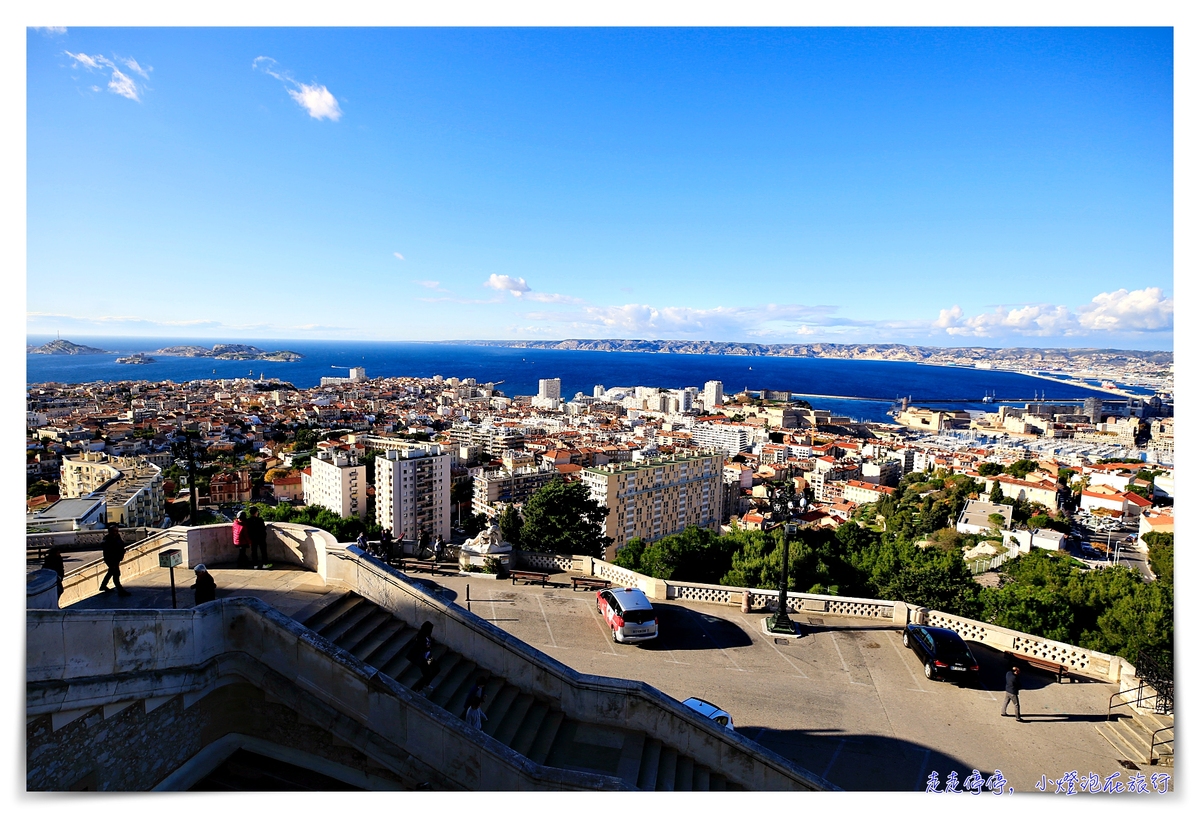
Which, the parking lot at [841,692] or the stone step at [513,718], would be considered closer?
the stone step at [513,718]

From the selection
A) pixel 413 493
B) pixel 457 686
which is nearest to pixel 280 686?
pixel 457 686

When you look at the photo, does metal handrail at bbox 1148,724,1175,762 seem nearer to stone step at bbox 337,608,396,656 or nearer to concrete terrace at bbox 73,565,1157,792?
concrete terrace at bbox 73,565,1157,792

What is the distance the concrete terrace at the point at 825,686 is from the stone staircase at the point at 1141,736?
0.10 metres

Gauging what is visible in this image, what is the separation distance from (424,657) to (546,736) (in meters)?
0.99

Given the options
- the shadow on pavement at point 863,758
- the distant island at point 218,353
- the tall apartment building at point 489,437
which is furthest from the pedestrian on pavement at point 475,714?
the distant island at point 218,353

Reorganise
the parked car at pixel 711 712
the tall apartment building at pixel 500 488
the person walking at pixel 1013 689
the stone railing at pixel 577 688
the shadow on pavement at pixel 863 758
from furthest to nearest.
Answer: the tall apartment building at pixel 500 488 < the person walking at pixel 1013 689 < the parked car at pixel 711 712 < the shadow on pavement at pixel 863 758 < the stone railing at pixel 577 688

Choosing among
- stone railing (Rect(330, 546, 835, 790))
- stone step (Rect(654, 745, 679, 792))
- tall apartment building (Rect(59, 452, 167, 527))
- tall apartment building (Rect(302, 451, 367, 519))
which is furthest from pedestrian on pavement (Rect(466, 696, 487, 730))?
tall apartment building (Rect(302, 451, 367, 519))

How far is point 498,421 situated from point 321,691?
6853 cm

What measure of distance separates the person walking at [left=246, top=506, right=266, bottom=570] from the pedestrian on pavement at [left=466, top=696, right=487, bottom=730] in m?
2.29

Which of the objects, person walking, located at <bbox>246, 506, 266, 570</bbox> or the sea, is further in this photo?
the sea

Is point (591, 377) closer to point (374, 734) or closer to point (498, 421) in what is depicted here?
point (498, 421)

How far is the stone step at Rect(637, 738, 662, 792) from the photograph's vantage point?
3826 mm

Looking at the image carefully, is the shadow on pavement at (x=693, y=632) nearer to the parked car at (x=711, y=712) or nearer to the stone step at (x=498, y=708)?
the parked car at (x=711, y=712)

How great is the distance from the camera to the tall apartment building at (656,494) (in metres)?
31.7
